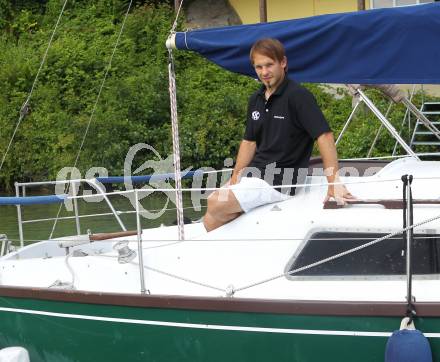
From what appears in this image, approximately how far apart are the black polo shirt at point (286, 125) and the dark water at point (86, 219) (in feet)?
15.1

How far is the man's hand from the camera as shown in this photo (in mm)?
6035

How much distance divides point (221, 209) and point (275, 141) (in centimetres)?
57

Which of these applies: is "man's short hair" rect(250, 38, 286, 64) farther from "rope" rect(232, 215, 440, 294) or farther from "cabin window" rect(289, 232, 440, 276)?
"rope" rect(232, 215, 440, 294)

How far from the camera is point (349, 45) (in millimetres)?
6332

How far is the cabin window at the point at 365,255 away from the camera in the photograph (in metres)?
5.56

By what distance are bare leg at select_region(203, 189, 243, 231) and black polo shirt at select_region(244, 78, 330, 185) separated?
0.31 m

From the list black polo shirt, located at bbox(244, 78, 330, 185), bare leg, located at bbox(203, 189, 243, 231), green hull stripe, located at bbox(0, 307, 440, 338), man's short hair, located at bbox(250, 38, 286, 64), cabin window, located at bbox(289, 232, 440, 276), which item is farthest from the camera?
bare leg, located at bbox(203, 189, 243, 231)

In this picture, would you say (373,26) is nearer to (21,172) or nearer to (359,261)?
(359,261)

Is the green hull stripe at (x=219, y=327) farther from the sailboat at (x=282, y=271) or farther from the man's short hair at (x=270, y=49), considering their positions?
the man's short hair at (x=270, y=49)

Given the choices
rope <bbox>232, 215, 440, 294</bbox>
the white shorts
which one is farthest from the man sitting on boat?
rope <bbox>232, 215, 440, 294</bbox>

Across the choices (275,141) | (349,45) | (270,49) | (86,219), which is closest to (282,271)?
(275,141)

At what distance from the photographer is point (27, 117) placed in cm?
1953

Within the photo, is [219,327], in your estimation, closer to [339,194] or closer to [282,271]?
[282,271]

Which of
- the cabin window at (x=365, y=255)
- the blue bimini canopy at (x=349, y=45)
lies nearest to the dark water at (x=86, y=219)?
the blue bimini canopy at (x=349, y=45)
